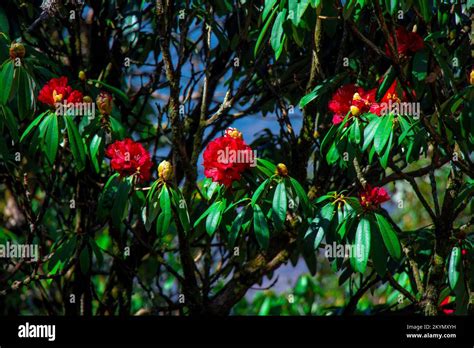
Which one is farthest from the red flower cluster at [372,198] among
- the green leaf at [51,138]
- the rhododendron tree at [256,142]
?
the green leaf at [51,138]

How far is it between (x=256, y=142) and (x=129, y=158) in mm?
994

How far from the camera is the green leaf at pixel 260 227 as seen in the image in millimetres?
2398

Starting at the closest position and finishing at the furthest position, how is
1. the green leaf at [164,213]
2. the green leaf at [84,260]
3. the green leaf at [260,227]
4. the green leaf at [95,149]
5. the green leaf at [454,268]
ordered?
the green leaf at [260,227] < the green leaf at [164,213] < the green leaf at [454,268] < the green leaf at [95,149] < the green leaf at [84,260]

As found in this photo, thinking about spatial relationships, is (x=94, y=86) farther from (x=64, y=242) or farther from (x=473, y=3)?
(x=473, y=3)

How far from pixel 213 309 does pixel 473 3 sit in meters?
1.49

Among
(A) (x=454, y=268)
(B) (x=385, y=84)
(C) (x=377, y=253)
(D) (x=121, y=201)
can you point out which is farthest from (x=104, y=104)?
(A) (x=454, y=268)

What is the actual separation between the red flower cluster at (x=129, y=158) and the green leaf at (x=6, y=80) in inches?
15.1

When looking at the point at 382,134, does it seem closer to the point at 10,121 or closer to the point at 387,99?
the point at 387,99

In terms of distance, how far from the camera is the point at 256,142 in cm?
350

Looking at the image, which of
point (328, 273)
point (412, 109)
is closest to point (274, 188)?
point (412, 109)

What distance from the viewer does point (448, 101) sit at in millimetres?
2523

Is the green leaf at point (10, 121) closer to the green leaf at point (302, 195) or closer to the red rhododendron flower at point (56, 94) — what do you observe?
the red rhododendron flower at point (56, 94)

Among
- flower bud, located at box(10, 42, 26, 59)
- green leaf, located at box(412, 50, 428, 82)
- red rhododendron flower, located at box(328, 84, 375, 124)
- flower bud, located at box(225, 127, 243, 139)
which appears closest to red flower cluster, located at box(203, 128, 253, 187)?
flower bud, located at box(225, 127, 243, 139)

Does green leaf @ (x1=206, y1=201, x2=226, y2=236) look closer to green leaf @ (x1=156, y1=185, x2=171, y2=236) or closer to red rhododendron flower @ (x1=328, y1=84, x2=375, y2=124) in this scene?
green leaf @ (x1=156, y1=185, x2=171, y2=236)
